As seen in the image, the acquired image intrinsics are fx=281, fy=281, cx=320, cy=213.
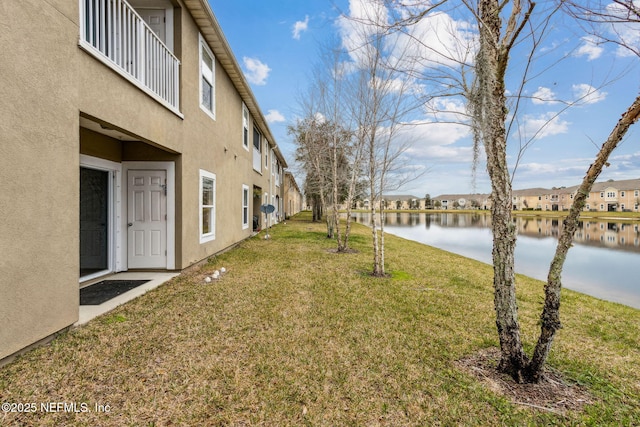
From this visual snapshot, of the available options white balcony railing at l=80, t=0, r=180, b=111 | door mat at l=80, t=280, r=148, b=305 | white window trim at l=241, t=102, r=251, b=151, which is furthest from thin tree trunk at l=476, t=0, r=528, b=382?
white window trim at l=241, t=102, r=251, b=151

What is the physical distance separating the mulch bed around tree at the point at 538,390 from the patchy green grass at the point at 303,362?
0.08 m

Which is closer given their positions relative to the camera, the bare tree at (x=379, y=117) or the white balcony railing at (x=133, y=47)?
the white balcony railing at (x=133, y=47)

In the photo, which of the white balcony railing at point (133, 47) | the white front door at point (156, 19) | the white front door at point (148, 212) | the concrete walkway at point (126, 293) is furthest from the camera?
the white front door at point (148, 212)

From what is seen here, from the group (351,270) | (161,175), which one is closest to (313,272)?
(351,270)

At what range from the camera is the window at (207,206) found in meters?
7.60

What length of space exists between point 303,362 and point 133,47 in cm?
591

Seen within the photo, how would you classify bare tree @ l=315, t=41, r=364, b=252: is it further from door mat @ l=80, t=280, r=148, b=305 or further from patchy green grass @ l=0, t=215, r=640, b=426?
door mat @ l=80, t=280, r=148, b=305

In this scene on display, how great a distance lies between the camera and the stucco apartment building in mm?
2809

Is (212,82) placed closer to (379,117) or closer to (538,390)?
(379,117)

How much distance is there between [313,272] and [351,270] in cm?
110

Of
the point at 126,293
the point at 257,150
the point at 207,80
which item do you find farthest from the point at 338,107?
the point at 126,293

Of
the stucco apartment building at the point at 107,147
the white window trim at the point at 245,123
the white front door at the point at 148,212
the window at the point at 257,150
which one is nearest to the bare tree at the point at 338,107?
the stucco apartment building at the point at 107,147

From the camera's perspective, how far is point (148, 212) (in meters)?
6.47

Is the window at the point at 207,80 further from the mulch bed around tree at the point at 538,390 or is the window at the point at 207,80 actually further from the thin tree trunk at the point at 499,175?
the mulch bed around tree at the point at 538,390
